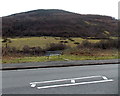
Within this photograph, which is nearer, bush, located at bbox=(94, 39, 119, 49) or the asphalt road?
the asphalt road

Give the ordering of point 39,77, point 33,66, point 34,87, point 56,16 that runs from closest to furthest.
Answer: point 34,87 < point 39,77 < point 33,66 < point 56,16

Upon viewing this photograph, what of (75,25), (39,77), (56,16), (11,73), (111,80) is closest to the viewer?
(111,80)

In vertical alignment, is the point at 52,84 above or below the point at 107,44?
above

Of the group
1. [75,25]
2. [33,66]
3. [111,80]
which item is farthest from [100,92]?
[75,25]

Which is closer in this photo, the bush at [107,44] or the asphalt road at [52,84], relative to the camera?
the asphalt road at [52,84]

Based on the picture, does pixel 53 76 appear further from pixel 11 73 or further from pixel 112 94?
pixel 112 94

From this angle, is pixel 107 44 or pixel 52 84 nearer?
pixel 52 84

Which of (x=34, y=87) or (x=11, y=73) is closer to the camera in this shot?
(x=34, y=87)

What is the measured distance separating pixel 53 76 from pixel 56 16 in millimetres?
64883

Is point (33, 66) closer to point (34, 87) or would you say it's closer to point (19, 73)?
point (19, 73)

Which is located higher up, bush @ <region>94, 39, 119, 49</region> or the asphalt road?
the asphalt road

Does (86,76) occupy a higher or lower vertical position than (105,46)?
higher

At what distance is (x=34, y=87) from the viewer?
8055mm

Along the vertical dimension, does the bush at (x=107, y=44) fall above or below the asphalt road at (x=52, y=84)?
below
